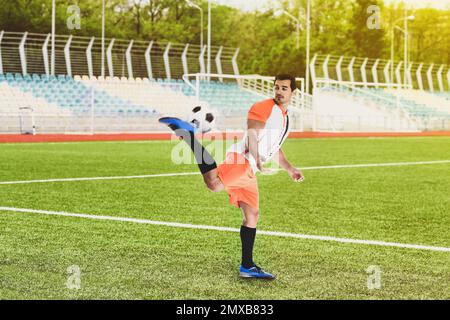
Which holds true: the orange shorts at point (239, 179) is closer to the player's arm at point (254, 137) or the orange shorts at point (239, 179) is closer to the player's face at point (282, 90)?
the player's arm at point (254, 137)

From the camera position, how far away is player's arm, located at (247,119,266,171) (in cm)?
621

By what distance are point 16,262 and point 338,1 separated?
248ft

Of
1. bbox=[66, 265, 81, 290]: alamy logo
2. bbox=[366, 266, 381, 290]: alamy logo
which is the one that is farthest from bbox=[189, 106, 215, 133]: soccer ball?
bbox=[366, 266, 381, 290]: alamy logo

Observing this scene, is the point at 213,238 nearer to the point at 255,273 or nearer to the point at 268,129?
the point at 255,273

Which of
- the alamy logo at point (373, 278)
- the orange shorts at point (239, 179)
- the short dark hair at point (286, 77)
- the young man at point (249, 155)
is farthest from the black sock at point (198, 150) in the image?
the alamy logo at point (373, 278)

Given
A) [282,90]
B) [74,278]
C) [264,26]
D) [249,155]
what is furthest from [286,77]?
[264,26]

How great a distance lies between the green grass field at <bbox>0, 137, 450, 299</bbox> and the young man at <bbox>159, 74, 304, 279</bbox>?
38cm

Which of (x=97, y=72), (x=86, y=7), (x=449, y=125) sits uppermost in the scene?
(x=86, y=7)

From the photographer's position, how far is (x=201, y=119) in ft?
20.1

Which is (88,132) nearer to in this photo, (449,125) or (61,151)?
(61,151)

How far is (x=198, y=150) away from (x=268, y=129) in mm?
581

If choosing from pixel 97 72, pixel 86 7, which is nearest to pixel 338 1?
pixel 86 7

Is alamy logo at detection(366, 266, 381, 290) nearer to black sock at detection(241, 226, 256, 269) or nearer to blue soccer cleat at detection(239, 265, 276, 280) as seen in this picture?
blue soccer cleat at detection(239, 265, 276, 280)
